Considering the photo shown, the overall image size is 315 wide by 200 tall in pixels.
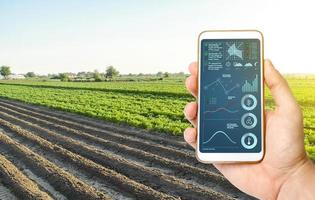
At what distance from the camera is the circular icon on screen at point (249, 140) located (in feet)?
10.6

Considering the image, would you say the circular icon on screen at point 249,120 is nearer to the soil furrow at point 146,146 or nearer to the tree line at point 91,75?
the soil furrow at point 146,146

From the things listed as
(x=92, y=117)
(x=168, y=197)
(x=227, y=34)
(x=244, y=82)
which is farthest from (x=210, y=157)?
(x=92, y=117)

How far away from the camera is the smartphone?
3270 mm

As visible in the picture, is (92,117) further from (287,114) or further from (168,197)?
(287,114)

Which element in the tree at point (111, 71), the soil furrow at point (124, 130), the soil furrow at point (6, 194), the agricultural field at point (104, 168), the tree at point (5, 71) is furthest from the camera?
the tree at point (5, 71)

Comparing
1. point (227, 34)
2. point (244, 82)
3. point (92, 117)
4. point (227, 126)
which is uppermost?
point (227, 34)

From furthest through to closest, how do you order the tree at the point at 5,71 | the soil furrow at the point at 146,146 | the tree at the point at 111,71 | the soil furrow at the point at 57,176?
the tree at the point at 5,71 < the tree at the point at 111,71 < the soil furrow at the point at 146,146 < the soil furrow at the point at 57,176

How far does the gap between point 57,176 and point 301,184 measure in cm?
920

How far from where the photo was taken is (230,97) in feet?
11.0

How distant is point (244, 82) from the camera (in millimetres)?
3330

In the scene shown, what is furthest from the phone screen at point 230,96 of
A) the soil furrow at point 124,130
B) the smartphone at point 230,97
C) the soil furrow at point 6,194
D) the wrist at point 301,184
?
the soil furrow at point 124,130

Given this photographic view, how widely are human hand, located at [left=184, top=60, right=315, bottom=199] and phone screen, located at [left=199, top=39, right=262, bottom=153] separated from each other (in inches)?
4.5

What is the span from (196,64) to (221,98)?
0.30 m

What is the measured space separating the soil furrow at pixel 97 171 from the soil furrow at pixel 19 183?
1461 mm
